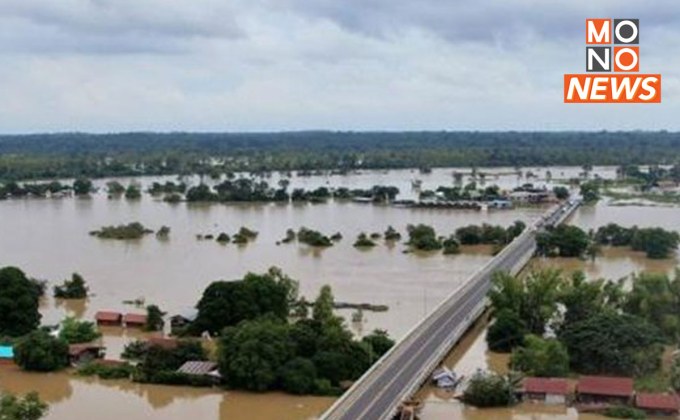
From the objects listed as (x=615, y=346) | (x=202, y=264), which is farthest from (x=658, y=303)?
(x=202, y=264)

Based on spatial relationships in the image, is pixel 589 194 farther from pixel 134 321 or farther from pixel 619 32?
pixel 619 32

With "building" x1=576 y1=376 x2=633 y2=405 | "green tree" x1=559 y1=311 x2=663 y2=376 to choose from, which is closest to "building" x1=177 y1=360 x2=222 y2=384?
"building" x1=576 y1=376 x2=633 y2=405

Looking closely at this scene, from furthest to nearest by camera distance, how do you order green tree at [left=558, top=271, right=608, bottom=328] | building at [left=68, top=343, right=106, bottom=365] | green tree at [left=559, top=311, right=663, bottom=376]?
green tree at [left=558, top=271, right=608, bottom=328]
building at [left=68, top=343, right=106, bottom=365]
green tree at [left=559, top=311, right=663, bottom=376]

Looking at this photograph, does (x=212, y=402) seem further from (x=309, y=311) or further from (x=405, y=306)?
(x=405, y=306)

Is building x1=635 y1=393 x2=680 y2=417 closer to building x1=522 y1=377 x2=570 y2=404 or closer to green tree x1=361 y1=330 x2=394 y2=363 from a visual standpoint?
building x1=522 y1=377 x2=570 y2=404

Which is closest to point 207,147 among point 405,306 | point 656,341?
point 405,306

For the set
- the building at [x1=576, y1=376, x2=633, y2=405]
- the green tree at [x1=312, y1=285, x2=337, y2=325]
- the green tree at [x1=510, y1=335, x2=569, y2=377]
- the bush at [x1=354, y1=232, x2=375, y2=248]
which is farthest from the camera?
the bush at [x1=354, y1=232, x2=375, y2=248]
